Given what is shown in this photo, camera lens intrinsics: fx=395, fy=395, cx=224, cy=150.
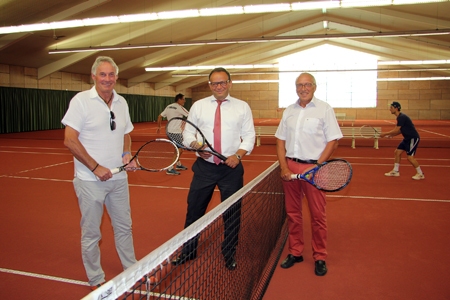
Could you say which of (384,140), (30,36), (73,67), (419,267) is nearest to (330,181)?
(419,267)

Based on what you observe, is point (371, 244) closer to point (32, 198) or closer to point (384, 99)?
point (32, 198)

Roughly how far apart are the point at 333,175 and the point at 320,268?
0.91 meters

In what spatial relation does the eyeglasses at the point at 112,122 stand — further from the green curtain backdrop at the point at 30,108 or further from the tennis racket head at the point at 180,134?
the green curtain backdrop at the point at 30,108

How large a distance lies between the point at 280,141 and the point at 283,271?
1303mm

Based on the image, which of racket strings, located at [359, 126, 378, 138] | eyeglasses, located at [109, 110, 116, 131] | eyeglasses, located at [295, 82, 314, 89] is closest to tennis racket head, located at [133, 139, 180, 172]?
eyeglasses, located at [109, 110, 116, 131]

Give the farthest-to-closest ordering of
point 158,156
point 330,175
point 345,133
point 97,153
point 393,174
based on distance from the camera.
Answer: point 345,133 → point 393,174 → point 158,156 → point 330,175 → point 97,153

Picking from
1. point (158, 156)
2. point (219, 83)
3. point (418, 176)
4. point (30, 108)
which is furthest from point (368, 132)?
point (30, 108)

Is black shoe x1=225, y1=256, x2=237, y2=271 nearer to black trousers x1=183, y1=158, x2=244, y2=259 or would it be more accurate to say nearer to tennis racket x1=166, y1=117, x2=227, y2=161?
black trousers x1=183, y1=158, x2=244, y2=259

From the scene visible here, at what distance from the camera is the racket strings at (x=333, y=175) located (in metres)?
3.68

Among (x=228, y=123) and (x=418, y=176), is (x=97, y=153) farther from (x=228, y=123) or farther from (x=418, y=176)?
(x=418, y=176)

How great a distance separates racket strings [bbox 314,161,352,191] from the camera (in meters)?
3.68

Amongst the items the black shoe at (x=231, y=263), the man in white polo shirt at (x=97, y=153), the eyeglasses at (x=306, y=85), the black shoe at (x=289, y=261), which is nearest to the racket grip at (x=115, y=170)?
the man in white polo shirt at (x=97, y=153)

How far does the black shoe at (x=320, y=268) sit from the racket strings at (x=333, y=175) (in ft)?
2.48

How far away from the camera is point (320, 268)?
3.80 metres
